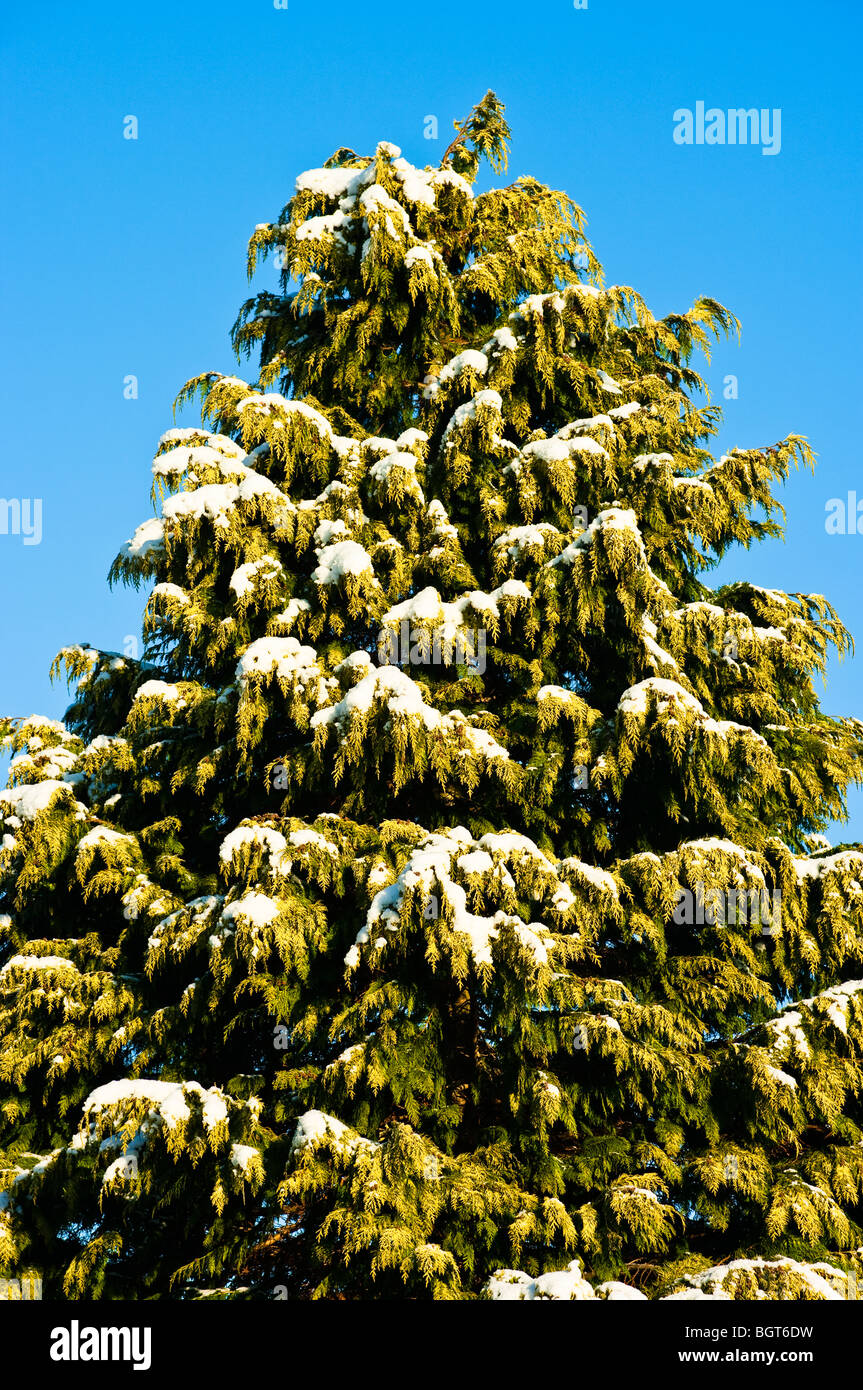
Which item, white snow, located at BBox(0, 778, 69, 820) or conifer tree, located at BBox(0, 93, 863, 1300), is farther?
white snow, located at BBox(0, 778, 69, 820)

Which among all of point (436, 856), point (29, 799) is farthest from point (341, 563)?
point (29, 799)

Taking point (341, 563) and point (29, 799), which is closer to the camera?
point (341, 563)

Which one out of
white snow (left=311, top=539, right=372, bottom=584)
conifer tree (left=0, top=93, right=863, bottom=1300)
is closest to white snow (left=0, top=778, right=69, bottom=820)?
conifer tree (left=0, top=93, right=863, bottom=1300)

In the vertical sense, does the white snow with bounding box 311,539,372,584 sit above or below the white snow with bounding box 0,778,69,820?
above

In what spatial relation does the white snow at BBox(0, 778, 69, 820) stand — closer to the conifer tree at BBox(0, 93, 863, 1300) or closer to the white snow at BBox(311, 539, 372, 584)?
the conifer tree at BBox(0, 93, 863, 1300)

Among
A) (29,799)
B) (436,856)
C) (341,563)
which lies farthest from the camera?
(29,799)

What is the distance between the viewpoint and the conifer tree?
6695 millimetres

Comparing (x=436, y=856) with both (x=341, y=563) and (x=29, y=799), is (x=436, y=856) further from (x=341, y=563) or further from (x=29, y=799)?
(x=29, y=799)

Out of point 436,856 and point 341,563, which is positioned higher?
point 341,563

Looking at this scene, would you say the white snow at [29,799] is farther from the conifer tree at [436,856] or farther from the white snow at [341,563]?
the white snow at [341,563]

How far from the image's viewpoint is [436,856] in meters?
6.66
